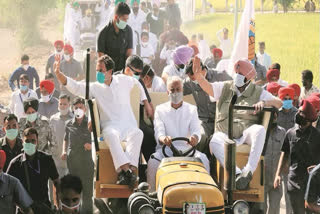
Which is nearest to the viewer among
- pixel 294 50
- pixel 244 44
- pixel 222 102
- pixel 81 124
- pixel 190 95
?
pixel 222 102

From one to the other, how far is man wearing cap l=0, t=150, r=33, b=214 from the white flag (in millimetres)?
6097

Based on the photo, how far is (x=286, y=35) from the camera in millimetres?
28828

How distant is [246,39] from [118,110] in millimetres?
5018

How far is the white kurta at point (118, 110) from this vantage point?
8617mm

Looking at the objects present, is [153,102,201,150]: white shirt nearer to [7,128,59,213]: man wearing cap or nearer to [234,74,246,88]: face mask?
[234,74,246,88]: face mask

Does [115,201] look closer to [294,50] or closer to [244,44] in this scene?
[244,44]

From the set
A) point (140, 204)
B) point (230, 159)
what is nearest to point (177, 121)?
point (140, 204)

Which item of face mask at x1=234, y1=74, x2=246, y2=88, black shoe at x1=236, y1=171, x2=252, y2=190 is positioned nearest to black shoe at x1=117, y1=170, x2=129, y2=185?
black shoe at x1=236, y1=171, x2=252, y2=190

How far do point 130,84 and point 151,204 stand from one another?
87.6 inches

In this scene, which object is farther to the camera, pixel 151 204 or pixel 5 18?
pixel 5 18

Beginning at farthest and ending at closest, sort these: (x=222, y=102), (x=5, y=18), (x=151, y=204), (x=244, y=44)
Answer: (x=5, y=18)
(x=244, y=44)
(x=222, y=102)
(x=151, y=204)

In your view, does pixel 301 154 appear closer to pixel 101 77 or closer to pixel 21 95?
pixel 101 77

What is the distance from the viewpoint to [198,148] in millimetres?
9141

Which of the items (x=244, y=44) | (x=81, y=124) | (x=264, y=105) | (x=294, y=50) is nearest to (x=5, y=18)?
(x=294, y=50)
